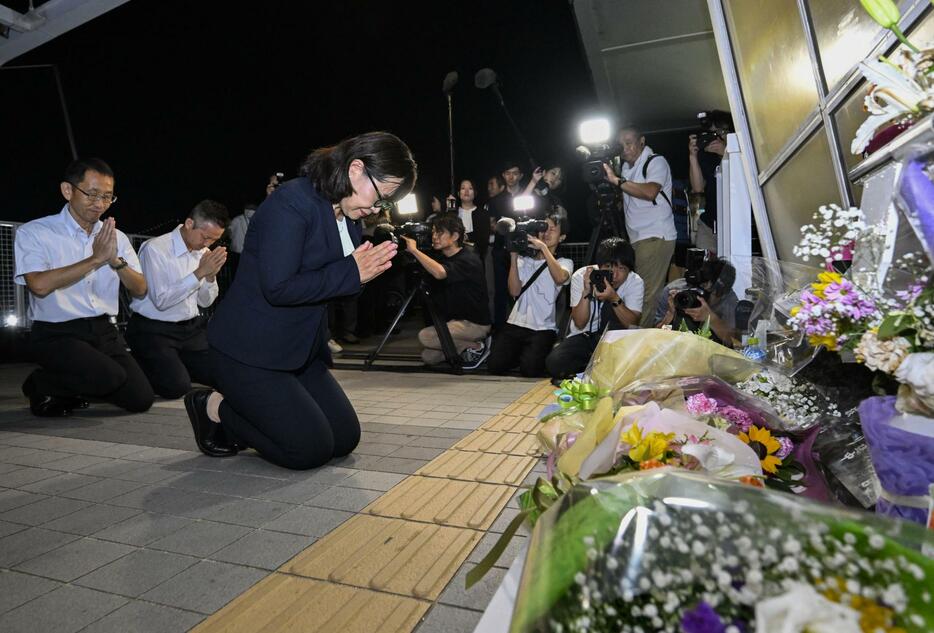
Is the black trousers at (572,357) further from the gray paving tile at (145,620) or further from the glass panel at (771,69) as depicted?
the gray paving tile at (145,620)

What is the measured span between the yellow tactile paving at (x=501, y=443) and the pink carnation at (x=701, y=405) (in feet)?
3.78

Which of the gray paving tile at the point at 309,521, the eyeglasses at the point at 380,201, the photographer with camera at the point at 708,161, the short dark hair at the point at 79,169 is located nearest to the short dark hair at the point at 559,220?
the photographer with camera at the point at 708,161

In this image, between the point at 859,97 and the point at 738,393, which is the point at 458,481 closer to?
the point at 738,393

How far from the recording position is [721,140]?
14.7 ft

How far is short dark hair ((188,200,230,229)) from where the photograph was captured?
4254mm

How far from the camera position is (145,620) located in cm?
138

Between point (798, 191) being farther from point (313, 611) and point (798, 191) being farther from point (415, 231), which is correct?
point (415, 231)

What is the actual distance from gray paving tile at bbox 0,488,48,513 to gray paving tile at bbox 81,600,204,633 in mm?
1127

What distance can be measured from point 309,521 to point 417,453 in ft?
2.90

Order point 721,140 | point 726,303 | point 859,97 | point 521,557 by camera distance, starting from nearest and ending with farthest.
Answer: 1. point 521,557
2. point 859,97
3. point 726,303
4. point 721,140

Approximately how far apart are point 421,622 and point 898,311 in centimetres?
121

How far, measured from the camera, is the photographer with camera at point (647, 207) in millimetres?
4938

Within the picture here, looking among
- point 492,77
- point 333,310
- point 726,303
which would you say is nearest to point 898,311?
point 726,303

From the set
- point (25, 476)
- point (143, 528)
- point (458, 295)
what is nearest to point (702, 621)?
point (143, 528)
